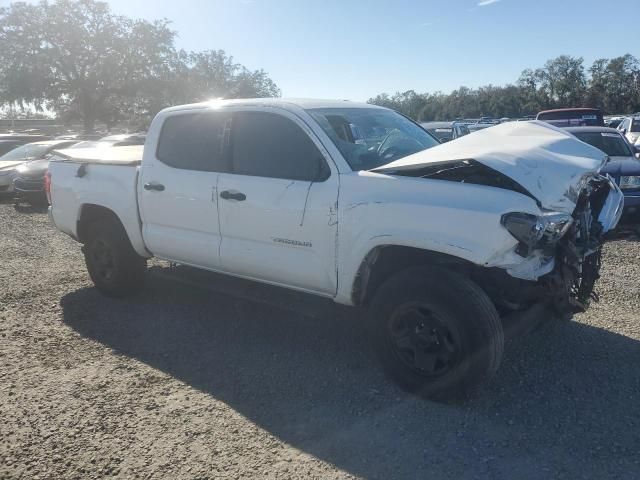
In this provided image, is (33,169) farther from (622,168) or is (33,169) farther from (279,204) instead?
(622,168)

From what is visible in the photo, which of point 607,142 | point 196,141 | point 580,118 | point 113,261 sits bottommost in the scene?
point 113,261

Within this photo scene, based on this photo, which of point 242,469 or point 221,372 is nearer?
point 242,469

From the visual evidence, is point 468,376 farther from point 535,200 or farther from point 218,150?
point 218,150

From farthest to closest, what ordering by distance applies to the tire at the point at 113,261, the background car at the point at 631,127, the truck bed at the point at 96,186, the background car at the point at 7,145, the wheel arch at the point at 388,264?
the background car at the point at 631,127
the background car at the point at 7,145
the tire at the point at 113,261
the truck bed at the point at 96,186
the wheel arch at the point at 388,264

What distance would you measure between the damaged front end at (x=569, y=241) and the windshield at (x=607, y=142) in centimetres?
692

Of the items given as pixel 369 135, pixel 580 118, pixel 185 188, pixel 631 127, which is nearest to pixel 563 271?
pixel 369 135

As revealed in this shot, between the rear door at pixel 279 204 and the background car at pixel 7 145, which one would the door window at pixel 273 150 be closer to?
the rear door at pixel 279 204

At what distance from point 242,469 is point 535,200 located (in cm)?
224

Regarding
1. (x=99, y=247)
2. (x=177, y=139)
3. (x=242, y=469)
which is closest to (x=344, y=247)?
(x=242, y=469)

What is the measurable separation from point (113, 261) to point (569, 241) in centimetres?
421

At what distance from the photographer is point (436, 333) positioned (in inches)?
144

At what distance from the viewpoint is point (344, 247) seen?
3973 millimetres

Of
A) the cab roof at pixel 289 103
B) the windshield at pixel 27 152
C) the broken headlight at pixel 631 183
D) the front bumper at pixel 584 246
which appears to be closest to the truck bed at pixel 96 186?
the cab roof at pixel 289 103

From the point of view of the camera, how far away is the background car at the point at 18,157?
1460cm
